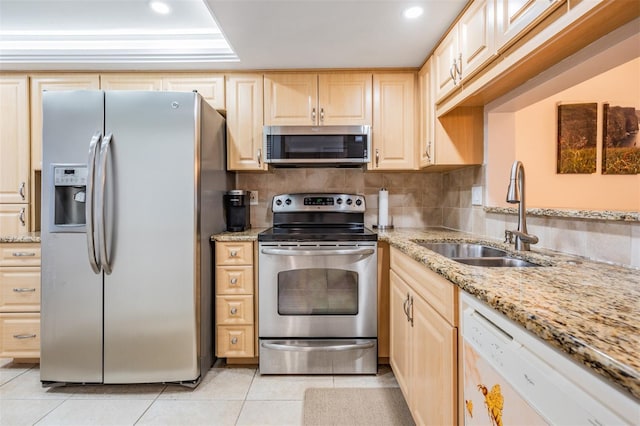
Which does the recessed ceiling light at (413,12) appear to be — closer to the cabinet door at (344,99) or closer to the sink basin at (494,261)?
the cabinet door at (344,99)

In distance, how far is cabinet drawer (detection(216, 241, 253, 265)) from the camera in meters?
2.05

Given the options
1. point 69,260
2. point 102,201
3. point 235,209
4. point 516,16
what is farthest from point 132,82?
point 516,16

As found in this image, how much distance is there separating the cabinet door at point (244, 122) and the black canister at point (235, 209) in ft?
0.70

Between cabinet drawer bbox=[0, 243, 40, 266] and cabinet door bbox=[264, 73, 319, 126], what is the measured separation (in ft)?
6.06

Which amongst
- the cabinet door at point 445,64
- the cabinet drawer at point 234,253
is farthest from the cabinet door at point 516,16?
the cabinet drawer at point 234,253

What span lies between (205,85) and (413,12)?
1.54 m

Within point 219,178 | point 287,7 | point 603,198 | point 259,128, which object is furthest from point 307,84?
point 603,198

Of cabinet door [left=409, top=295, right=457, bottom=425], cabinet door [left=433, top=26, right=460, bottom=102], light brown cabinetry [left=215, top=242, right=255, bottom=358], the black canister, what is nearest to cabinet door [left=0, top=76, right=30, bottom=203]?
the black canister

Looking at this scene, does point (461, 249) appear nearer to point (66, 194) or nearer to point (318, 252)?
point (318, 252)

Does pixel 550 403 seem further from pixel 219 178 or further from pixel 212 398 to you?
pixel 219 178

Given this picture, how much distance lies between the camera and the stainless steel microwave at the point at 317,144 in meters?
2.27

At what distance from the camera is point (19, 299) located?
6.59 ft

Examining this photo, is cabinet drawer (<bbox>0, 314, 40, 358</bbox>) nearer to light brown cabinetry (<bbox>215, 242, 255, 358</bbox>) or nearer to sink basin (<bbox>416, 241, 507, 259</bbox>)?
light brown cabinetry (<bbox>215, 242, 255, 358</bbox>)

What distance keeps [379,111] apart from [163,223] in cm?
170
